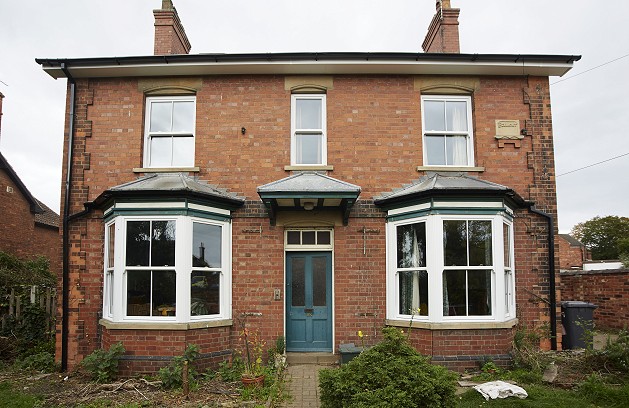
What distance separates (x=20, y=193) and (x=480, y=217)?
57.2 ft

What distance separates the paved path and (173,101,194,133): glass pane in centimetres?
553

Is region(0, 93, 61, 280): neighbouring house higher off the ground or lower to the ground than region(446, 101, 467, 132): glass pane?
lower

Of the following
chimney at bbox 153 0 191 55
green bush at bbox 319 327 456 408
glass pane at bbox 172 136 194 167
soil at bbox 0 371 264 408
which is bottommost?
soil at bbox 0 371 264 408

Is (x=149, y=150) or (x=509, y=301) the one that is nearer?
(x=509, y=301)

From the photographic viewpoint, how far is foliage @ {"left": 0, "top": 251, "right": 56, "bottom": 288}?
11536 mm

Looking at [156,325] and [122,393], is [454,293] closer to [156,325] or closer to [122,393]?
[156,325]

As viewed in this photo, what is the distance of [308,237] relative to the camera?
969 cm

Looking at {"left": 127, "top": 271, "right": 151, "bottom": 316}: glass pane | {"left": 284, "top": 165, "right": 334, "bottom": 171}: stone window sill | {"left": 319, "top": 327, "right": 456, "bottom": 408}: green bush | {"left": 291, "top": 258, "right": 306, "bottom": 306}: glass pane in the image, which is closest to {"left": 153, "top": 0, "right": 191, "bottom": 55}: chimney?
{"left": 284, "top": 165, "right": 334, "bottom": 171}: stone window sill

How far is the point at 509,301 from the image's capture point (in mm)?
9109

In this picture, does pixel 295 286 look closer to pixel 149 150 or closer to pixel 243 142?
pixel 243 142

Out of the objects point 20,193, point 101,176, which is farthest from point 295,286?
point 20,193

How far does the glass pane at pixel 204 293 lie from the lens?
28.6 feet

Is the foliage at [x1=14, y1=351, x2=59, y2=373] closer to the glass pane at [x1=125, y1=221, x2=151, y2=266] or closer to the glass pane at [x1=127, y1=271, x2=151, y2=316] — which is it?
the glass pane at [x1=127, y1=271, x2=151, y2=316]

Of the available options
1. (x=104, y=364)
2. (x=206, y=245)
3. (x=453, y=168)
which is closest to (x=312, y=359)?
(x=206, y=245)
